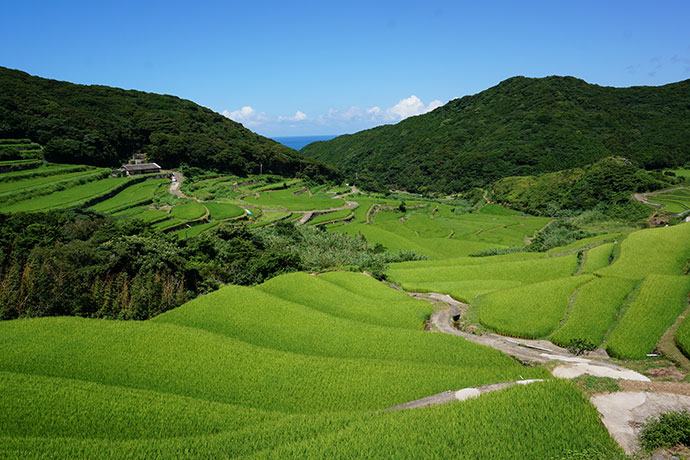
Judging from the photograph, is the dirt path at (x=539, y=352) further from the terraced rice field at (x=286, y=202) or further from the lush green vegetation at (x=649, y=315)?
the terraced rice field at (x=286, y=202)

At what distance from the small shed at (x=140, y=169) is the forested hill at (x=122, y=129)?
3999 mm

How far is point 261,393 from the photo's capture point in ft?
31.8

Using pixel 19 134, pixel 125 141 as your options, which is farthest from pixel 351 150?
pixel 19 134

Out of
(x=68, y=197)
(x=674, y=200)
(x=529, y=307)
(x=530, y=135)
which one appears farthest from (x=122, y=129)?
(x=530, y=135)

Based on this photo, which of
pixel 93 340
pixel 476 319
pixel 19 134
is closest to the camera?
pixel 93 340

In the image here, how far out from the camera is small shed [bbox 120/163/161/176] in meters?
57.3

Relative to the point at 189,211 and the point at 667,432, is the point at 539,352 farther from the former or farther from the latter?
the point at 189,211

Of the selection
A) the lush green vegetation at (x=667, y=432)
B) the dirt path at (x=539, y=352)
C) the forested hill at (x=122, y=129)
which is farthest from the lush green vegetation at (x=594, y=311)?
the forested hill at (x=122, y=129)

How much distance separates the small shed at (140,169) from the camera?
188 ft

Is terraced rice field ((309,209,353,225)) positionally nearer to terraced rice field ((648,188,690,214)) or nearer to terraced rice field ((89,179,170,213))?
terraced rice field ((89,179,170,213))

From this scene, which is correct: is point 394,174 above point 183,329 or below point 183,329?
above

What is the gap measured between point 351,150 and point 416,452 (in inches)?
6705

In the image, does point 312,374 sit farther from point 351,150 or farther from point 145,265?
point 351,150

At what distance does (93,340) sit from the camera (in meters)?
11.4
